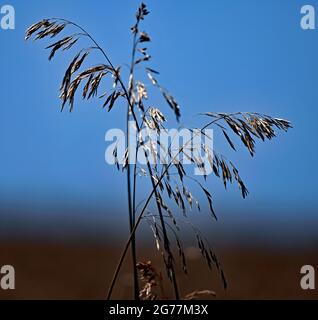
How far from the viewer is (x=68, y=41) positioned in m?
1.72

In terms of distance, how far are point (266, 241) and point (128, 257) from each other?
0.62 m

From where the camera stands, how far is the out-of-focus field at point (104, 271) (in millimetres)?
2195

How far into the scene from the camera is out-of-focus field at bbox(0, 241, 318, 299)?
7.20 ft

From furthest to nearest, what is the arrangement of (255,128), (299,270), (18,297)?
1. (299,270)
2. (18,297)
3. (255,128)

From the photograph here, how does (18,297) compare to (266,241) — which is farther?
(266,241)

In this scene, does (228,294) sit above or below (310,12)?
below

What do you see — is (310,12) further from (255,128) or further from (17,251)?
(17,251)

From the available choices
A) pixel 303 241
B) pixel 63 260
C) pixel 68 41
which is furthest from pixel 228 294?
pixel 68 41

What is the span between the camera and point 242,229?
248cm

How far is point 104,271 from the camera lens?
2.36 m

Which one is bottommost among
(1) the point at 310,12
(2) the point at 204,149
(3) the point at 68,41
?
(2) the point at 204,149

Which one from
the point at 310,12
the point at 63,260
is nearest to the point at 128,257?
the point at 63,260
